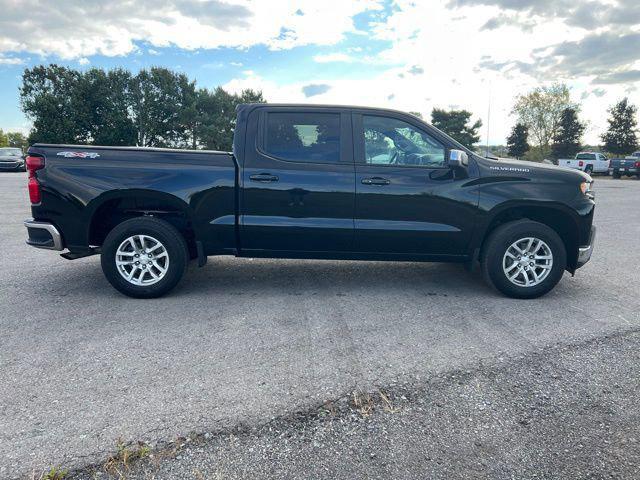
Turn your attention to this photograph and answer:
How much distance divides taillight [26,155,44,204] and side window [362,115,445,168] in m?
3.22

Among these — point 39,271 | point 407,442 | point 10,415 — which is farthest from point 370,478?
point 39,271

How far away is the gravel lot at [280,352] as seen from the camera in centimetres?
255

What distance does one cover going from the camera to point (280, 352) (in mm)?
3502

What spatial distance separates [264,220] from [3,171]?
32685 millimetres

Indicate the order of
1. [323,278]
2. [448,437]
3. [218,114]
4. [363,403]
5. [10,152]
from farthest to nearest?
[218,114] → [10,152] → [323,278] → [363,403] → [448,437]

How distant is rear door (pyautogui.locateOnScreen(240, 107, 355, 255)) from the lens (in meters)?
4.72

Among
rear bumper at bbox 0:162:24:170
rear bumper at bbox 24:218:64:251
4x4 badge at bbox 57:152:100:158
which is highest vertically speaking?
rear bumper at bbox 0:162:24:170

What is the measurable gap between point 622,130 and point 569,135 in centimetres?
523

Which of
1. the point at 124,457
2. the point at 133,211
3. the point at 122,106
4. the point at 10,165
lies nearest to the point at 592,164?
the point at 133,211

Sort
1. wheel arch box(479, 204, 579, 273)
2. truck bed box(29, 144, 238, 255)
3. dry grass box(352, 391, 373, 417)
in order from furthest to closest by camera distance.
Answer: wheel arch box(479, 204, 579, 273)
truck bed box(29, 144, 238, 255)
dry grass box(352, 391, 373, 417)

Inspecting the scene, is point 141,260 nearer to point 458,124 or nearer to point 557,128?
point 458,124

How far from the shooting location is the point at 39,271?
5707 mm

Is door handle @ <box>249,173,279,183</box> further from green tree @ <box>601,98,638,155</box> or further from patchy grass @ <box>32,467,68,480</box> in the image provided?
green tree @ <box>601,98,638,155</box>

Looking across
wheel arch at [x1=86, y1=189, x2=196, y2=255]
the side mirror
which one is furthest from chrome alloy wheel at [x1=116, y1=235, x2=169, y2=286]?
the side mirror
